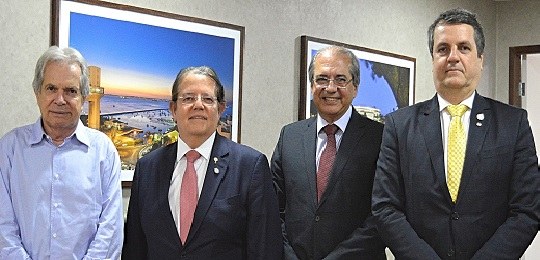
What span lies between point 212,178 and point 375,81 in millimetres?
2403

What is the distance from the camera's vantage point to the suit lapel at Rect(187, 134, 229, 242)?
261 cm

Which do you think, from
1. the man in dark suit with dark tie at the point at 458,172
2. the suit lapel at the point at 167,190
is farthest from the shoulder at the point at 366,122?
the suit lapel at the point at 167,190

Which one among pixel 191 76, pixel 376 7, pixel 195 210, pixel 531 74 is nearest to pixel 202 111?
pixel 191 76

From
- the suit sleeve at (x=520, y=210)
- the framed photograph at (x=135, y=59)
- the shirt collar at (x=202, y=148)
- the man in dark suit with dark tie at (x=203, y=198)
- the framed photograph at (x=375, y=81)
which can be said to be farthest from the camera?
the framed photograph at (x=375, y=81)

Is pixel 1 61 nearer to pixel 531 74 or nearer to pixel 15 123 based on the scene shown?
pixel 15 123

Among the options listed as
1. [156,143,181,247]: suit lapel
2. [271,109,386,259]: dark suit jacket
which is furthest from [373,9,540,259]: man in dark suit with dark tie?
[156,143,181,247]: suit lapel

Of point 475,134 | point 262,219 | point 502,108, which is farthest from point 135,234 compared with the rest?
point 502,108

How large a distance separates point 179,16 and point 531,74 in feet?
11.5

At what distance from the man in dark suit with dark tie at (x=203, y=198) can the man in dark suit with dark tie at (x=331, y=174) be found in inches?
8.7

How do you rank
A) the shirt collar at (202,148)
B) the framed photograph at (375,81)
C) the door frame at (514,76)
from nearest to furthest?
the shirt collar at (202,148) → the framed photograph at (375,81) → the door frame at (514,76)

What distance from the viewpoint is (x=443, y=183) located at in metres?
2.62

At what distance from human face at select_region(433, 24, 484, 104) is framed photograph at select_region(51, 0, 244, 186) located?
1.48 metres

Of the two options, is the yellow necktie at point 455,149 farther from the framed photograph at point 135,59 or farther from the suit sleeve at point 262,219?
the framed photograph at point 135,59

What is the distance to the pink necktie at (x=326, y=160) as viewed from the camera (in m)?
2.95
